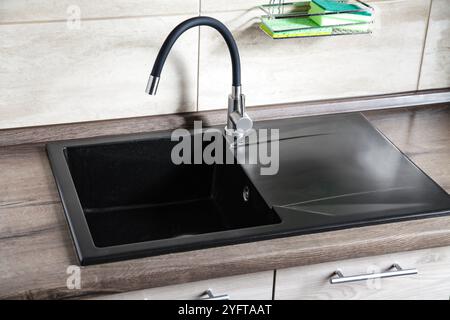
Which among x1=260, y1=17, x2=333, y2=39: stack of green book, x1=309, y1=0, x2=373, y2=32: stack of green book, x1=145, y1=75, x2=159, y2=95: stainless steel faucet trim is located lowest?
x1=145, y1=75, x2=159, y2=95: stainless steel faucet trim

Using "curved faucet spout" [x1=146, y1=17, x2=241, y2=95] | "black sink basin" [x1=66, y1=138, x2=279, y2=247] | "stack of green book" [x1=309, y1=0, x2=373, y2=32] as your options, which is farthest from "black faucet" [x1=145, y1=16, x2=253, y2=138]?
"stack of green book" [x1=309, y1=0, x2=373, y2=32]

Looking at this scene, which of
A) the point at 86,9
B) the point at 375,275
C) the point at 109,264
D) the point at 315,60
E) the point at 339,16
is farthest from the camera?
the point at 315,60

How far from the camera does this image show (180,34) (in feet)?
5.68

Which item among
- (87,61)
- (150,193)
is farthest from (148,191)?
(87,61)

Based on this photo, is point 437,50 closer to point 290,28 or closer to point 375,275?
point 290,28

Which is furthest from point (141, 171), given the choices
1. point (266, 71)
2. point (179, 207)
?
point (266, 71)

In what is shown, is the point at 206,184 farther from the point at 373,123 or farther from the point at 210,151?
the point at 373,123

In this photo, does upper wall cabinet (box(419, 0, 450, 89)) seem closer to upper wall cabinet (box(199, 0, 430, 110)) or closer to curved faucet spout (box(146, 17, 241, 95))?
upper wall cabinet (box(199, 0, 430, 110))

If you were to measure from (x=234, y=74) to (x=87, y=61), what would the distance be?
37 centimetres

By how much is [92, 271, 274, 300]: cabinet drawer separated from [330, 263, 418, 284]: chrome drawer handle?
5.7 inches

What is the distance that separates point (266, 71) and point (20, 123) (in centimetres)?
66

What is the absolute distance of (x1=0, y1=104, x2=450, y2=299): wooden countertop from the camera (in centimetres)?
142

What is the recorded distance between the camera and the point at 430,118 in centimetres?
212

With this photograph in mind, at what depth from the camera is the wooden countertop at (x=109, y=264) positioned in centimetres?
142
